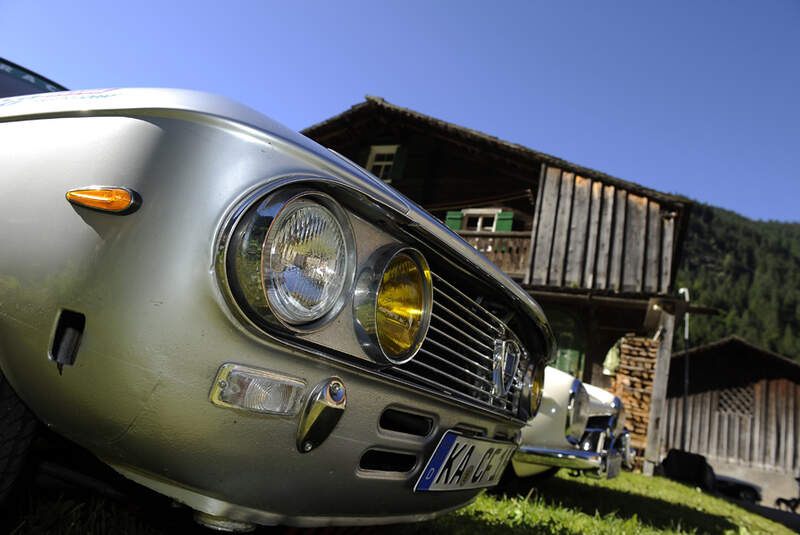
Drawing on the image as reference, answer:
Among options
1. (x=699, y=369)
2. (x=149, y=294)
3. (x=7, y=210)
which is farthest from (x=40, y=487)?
(x=699, y=369)

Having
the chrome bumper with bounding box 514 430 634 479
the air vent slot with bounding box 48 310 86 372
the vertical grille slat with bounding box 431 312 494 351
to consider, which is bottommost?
the chrome bumper with bounding box 514 430 634 479

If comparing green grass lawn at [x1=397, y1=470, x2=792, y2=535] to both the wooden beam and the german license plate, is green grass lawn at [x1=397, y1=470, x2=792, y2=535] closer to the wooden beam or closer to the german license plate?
the german license plate

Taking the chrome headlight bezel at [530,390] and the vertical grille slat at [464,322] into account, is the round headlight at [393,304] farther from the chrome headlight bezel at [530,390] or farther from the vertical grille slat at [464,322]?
the chrome headlight bezel at [530,390]

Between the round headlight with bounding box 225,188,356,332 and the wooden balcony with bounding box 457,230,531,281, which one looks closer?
the round headlight with bounding box 225,188,356,332

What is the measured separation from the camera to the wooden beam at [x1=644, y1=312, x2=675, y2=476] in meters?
8.87

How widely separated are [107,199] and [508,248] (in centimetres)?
1103

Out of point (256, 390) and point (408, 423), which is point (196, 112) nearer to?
point (256, 390)

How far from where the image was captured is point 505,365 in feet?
5.24

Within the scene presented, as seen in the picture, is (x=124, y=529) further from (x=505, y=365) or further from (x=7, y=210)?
(x=505, y=365)

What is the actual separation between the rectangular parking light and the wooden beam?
9402mm

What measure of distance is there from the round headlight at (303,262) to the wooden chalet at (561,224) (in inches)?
379

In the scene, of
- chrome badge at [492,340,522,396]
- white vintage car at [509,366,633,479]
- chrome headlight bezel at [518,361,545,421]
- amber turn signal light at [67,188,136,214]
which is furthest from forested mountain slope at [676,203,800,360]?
amber turn signal light at [67,188,136,214]

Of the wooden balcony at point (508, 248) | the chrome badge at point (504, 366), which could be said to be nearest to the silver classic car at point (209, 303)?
the chrome badge at point (504, 366)

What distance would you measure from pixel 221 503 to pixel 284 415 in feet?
0.61
